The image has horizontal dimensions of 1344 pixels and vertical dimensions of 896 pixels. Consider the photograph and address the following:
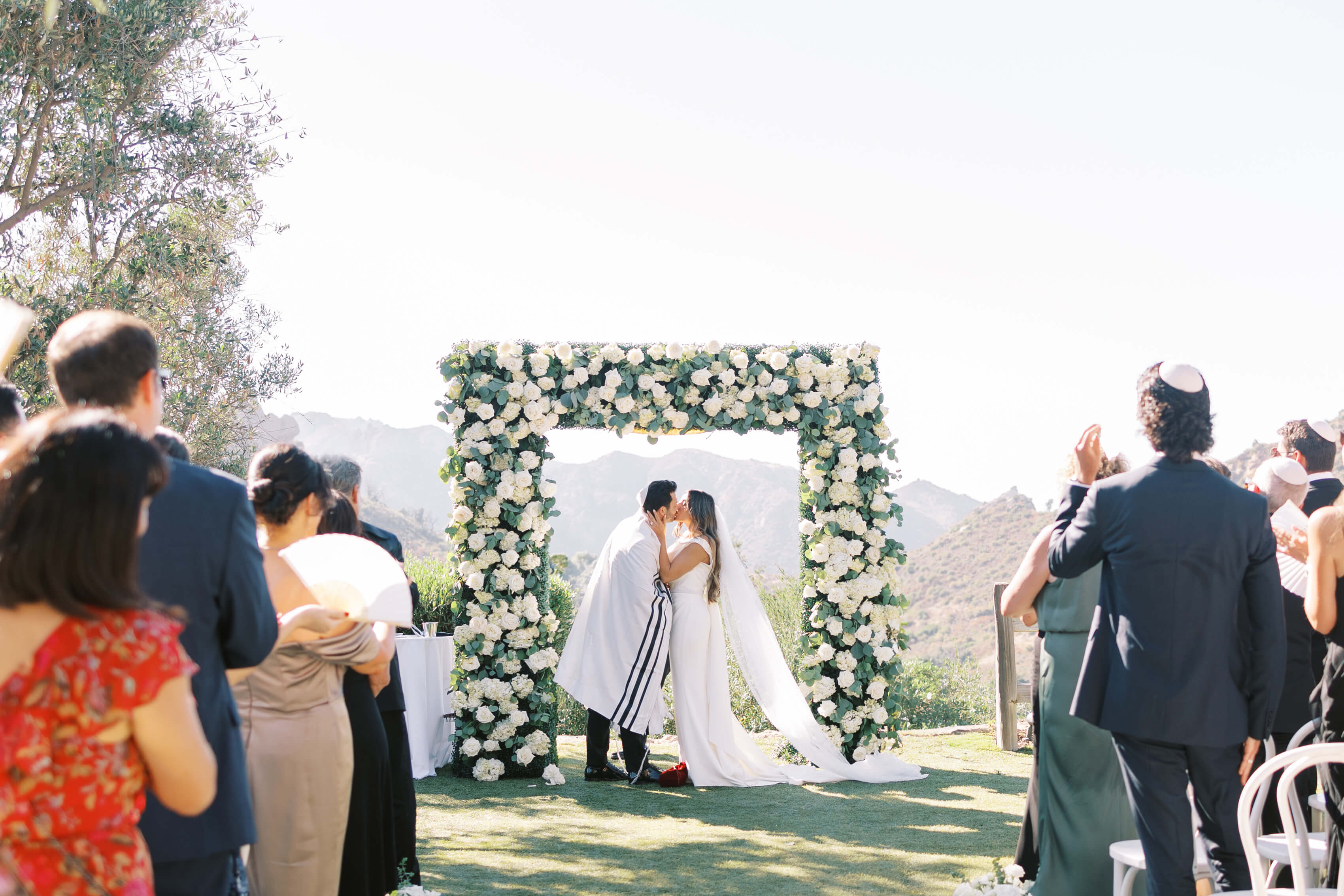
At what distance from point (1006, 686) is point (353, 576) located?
7.11 metres

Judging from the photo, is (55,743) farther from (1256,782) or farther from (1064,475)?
(1064,475)

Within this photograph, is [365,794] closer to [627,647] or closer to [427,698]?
[627,647]

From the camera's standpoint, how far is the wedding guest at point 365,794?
377 cm

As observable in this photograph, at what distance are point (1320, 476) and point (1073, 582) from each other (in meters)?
1.74

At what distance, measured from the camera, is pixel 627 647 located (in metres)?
7.64

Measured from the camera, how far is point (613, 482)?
193 feet

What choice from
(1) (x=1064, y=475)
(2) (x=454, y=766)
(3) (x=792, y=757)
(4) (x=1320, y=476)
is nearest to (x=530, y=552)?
(2) (x=454, y=766)

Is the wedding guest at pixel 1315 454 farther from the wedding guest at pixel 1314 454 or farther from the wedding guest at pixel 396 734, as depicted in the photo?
the wedding guest at pixel 396 734

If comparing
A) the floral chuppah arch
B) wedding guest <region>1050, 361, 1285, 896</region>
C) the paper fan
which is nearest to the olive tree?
the floral chuppah arch

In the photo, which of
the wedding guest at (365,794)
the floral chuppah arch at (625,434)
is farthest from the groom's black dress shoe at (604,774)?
the wedding guest at (365,794)

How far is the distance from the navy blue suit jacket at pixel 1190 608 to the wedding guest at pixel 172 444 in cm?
255

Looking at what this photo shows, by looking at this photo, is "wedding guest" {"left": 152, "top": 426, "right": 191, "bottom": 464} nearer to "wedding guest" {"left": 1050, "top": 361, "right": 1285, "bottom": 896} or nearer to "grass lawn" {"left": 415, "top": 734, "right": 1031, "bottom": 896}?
"wedding guest" {"left": 1050, "top": 361, "right": 1285, "bottom": 896}

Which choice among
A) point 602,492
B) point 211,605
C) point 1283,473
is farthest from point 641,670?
point 602,492

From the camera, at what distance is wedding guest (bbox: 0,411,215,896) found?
162 centimetres
